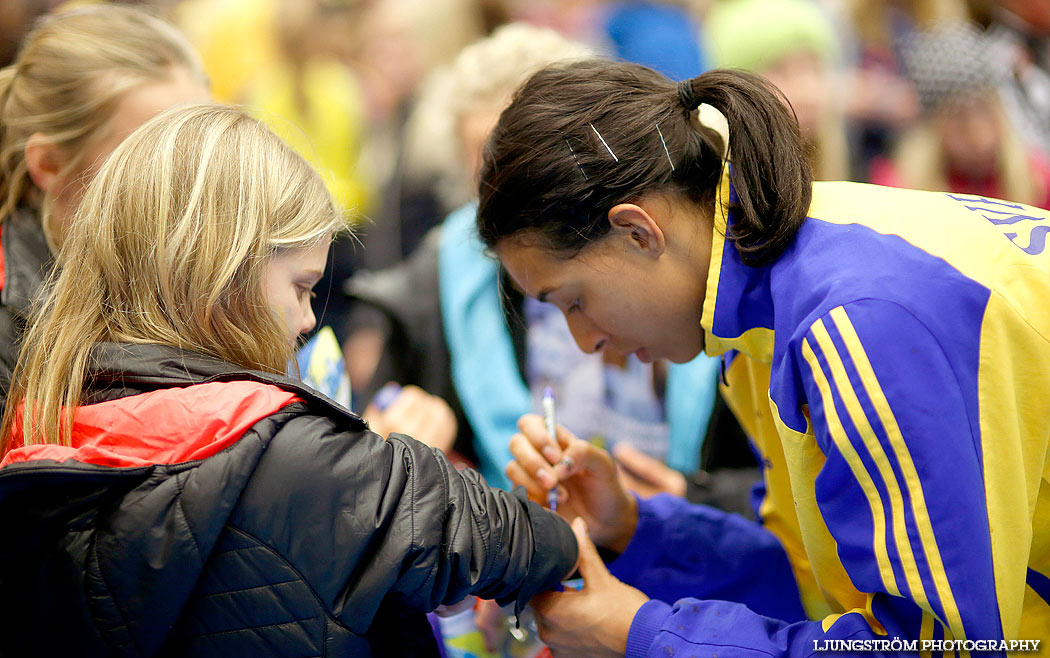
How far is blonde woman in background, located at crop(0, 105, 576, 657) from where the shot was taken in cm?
105

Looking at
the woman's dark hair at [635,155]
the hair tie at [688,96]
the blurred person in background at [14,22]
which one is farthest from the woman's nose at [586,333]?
the blurred person in background at [14,22]

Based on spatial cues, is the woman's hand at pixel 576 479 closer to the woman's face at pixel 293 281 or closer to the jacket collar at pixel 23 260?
the woman's face at pixel 293 281

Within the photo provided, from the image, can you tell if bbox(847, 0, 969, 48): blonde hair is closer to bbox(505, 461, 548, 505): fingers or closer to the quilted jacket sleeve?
bbox(505, 461, 548, 505): fingers

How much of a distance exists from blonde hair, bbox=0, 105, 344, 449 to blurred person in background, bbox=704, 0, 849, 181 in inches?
91.9

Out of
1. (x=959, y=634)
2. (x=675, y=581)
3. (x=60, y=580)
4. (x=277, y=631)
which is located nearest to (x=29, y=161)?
(x=60, y=580)

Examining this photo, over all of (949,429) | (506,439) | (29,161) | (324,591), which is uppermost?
(29,161)

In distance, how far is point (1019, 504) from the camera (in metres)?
1.11

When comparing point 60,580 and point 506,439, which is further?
point 506,439

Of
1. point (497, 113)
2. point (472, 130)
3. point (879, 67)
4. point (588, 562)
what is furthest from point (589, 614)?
point (879, 67)

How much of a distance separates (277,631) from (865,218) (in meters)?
0.96

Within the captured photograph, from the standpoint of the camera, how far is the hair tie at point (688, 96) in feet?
4.52

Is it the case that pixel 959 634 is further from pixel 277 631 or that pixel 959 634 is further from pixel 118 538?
pixel 118 538

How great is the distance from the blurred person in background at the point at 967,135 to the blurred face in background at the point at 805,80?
0.33 meters

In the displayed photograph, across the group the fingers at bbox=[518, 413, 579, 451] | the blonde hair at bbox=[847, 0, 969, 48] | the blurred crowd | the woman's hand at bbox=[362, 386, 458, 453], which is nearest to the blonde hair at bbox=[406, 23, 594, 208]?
the blurred crowd
